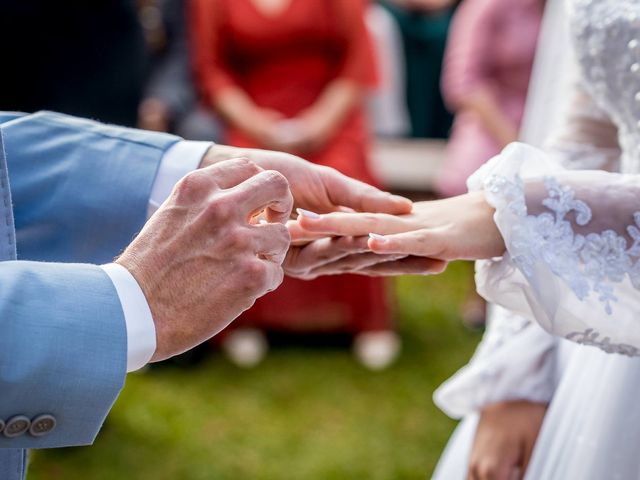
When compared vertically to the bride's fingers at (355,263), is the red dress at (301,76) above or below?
below

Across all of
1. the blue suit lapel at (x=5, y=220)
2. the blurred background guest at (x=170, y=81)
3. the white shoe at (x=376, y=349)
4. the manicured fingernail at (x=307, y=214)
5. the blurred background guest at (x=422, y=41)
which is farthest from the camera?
the blurred background guest at (x=422, y=41)

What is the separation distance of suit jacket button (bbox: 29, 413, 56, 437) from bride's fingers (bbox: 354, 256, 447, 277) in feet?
1.80

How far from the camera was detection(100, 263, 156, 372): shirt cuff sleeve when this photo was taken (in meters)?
0.91

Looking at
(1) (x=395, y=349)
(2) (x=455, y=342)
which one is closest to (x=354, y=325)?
(1) (x=395, y=349)

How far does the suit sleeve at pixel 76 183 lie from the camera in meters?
1.23

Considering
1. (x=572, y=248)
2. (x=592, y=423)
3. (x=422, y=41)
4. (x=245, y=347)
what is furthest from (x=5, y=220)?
(x=422, y=41)

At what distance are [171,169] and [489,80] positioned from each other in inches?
102

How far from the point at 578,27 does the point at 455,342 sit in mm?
2361

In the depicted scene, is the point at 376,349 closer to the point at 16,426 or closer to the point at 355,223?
the point at 355,223

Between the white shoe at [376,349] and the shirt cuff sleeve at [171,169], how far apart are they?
2.14m

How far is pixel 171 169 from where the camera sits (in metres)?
1.29

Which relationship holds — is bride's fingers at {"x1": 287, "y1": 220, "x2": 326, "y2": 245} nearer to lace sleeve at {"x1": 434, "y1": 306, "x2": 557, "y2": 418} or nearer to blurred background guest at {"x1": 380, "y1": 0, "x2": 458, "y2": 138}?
lace sleeve at {"x1": 434, "y1": 306, "x2": 557, "y2": 418}

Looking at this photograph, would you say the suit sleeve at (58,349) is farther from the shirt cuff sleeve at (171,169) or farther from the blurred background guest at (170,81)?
the blurred background guest at (170,81)

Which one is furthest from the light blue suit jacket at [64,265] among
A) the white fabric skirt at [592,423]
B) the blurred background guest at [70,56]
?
the blurred background guest at [70,56]
